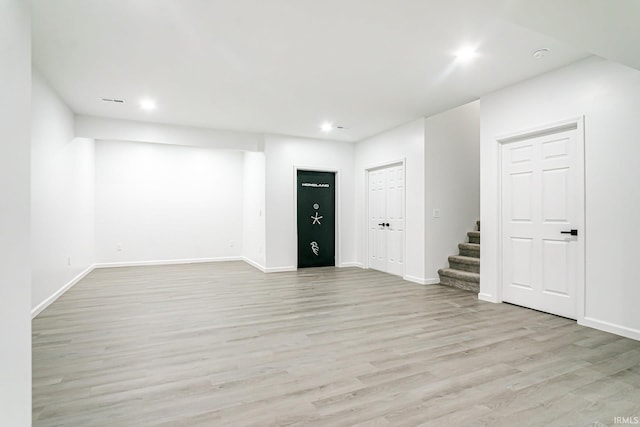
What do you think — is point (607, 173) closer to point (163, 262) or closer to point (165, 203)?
point (165, 203)

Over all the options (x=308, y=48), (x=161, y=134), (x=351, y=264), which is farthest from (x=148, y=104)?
(x=351, y=264)

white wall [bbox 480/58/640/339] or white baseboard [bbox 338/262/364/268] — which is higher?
white wall [bbox 480/58/640/339]

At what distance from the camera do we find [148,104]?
493 cm

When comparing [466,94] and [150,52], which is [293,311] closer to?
[150,52]

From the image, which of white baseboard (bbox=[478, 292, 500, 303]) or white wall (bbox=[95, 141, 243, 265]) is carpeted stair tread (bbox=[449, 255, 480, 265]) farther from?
white wall (bbox=[95, 141, 243, 265])

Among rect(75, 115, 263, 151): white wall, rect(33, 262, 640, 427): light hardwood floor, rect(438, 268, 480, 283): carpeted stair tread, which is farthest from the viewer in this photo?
rect(75, 115, 263, 151): white wall

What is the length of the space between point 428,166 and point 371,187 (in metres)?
1.75

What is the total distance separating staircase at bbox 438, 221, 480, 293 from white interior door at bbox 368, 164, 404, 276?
3.00 ft

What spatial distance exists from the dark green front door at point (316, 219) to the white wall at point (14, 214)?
18.4 ft

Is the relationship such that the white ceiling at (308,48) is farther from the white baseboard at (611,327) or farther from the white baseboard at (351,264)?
the white baseboard at (351,264)

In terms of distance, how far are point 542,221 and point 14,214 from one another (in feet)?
15.2

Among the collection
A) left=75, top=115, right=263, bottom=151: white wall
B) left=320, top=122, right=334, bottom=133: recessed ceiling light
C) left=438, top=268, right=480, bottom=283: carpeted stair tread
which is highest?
left=320, top=122, right=334, bottom=133: recessed ceiling light

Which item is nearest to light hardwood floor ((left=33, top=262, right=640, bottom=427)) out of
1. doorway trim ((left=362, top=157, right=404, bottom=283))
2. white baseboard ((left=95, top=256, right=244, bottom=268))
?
doorway trim ((left=362, top=157, right=404, bottom=283))

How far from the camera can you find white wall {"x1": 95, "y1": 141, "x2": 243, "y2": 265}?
729 cm
